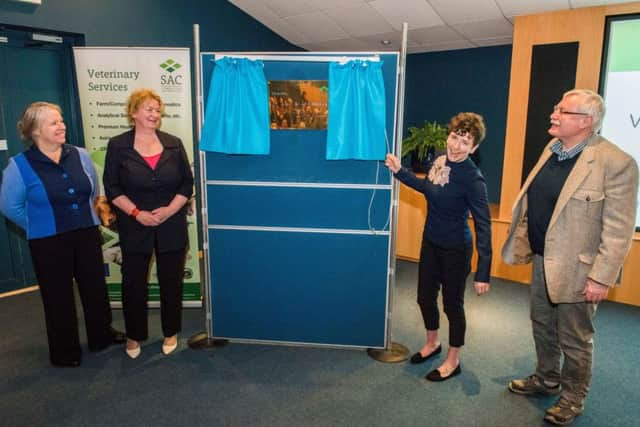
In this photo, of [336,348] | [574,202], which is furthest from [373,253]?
[574,202]

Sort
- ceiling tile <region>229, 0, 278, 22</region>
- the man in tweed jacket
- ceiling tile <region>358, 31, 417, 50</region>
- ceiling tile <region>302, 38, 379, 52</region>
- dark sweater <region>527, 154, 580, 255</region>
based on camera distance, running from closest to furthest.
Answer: the man in tweed jacket → dark sweater <region>527, 154, 580, 255</region> → ceiling tile <region>229, 0, 278, 22</region> → ceiling tile <region>358, 31, 417, 50</region> → ceiling tile <region>302, 38, 379, 52</region>

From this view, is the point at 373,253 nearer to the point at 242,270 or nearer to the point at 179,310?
the point at 242,270

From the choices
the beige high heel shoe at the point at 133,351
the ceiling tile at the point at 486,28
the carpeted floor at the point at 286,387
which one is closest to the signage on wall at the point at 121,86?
the beige high heel shoe at the point at 133,351

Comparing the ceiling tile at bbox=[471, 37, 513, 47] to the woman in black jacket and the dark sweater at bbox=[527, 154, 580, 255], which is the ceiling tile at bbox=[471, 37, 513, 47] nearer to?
the dark sweater at bbox=[527, 154, 580, 255]

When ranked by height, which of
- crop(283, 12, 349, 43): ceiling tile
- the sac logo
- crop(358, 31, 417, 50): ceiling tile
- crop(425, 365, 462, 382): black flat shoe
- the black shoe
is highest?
crop(283, 12, 349, 43): ceiling tile

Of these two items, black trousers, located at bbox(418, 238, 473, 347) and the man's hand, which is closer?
the man's hand

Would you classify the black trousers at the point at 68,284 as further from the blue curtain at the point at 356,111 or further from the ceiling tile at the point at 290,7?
the ceiling tile at the point at 290,7

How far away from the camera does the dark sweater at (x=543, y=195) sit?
2.09 m

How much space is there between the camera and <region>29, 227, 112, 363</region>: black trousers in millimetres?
2551

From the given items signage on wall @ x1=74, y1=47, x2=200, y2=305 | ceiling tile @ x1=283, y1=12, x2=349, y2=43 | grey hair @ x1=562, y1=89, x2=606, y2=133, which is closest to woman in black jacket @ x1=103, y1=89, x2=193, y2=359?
signage on wall @ x1=74, y1=47, x2=200, y2=305

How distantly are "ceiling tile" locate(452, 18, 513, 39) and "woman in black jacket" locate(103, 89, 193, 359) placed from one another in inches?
131

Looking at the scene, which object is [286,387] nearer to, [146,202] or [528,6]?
[146,202]

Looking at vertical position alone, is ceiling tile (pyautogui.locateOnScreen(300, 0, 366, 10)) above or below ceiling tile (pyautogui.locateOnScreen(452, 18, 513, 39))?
above

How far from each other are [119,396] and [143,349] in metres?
0.54
